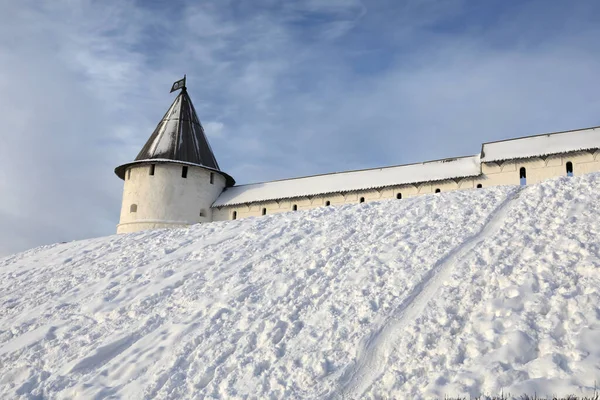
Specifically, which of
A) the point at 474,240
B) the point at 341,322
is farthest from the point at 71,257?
the point at 474,240

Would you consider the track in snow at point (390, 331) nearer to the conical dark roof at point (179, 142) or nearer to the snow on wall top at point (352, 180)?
the snow on wall top at point (352, 180)

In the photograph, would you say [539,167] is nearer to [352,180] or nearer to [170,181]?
[352,180]

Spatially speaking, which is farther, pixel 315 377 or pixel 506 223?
pixel 506 223

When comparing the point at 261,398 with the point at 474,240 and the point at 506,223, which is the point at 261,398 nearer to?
the point at 474,240

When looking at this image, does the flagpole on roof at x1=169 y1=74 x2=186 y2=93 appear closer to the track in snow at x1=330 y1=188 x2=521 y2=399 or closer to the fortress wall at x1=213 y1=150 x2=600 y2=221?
the fortress wall at x1=213 y1=150 x2=600 y2=221

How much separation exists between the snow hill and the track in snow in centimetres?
2

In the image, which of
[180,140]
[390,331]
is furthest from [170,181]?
[390,331]

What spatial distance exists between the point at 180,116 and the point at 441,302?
23565 millimetres

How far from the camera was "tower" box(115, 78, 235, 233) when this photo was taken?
2495 centimetres

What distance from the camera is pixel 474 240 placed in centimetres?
807

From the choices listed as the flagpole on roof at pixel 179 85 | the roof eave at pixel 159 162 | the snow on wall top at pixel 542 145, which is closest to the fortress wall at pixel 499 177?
the snow on wall top at pixel 542 145

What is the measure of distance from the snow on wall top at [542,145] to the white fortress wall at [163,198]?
13.4 meters

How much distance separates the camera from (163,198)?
25.0 meters

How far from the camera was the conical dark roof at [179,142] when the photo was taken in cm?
2575
